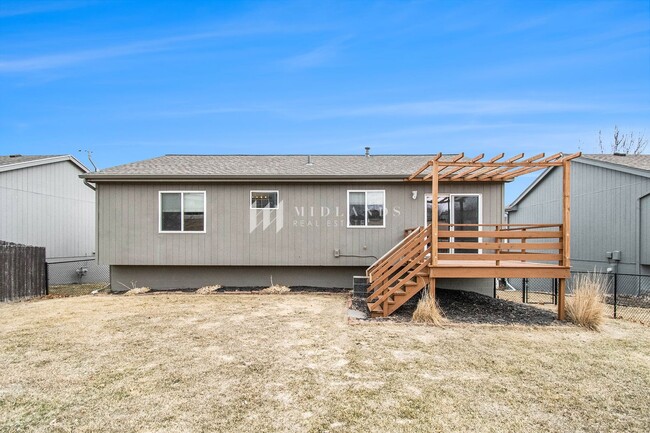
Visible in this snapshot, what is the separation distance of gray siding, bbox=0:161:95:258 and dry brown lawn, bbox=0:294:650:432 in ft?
25.8

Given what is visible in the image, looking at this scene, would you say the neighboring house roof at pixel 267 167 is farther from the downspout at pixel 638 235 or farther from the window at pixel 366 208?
the downspout at pixel 638 235

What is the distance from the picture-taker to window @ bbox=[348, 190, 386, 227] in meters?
9.95

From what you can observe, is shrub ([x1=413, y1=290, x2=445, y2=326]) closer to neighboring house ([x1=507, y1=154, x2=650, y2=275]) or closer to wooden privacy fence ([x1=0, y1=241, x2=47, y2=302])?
neighboring house ([x1=507, y1=154, x2=650, y2=275])

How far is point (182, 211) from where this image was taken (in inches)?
398

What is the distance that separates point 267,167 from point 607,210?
12.0 m

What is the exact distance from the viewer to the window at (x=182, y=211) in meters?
10.1

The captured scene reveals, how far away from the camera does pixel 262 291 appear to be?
982cm

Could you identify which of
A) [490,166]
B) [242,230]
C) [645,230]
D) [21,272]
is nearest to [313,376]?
[490,166]

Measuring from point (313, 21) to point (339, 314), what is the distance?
39.5ft

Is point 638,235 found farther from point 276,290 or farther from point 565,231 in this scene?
point 276,290

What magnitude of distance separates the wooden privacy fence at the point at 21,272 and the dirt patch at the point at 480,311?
8715mm

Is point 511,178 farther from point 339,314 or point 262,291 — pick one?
Result: point 262,291

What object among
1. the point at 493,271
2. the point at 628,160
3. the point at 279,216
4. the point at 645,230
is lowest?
the point at 493,271

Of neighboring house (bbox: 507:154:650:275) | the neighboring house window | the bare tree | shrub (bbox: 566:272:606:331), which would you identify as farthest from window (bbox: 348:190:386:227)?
the bare tree
